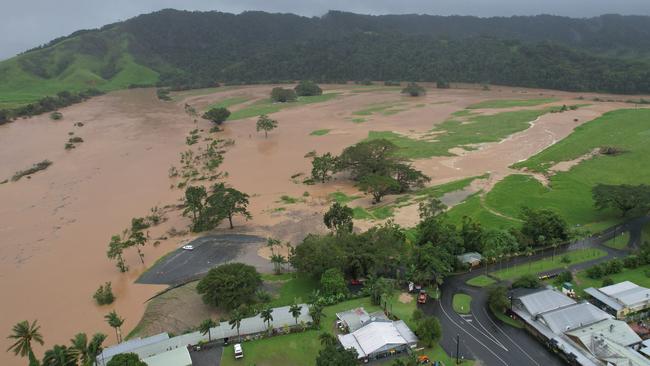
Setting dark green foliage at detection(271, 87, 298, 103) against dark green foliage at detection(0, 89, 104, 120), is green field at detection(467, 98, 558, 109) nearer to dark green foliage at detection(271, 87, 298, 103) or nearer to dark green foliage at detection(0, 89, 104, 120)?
dark green foliage at detection(271, 87, 298, 103)

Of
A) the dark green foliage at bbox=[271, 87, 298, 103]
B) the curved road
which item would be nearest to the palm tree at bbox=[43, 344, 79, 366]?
the curved road

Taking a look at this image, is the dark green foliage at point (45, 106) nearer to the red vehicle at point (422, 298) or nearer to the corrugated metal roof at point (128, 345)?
the corrugated metal roof at point (128, 345)

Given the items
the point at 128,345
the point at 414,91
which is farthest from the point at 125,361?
the point at 414,91

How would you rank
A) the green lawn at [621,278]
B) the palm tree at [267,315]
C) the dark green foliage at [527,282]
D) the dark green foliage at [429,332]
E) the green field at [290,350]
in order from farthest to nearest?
the green lawn at [621,278] → the dark green foliage at [527,282] → the palm tree at [267,315] → the dark green foliage at [429,332] → the green field at [290,350]

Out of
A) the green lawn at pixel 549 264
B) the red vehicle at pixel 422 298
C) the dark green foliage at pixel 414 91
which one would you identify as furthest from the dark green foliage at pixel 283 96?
the red vehicle at pixel 422 298

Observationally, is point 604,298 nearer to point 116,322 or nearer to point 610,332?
point 610,332

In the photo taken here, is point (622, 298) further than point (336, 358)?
Yes
